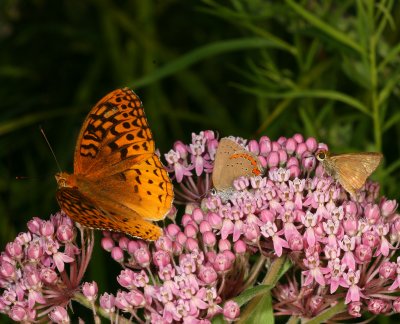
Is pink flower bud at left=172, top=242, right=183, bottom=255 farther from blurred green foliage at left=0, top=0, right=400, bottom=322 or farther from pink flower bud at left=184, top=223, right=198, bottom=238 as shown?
blurred green foliage at left=0, top=0, right=400, bottom=322

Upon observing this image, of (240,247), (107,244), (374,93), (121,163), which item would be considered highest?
(374,93)

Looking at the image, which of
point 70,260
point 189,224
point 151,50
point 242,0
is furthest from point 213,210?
point 151,50

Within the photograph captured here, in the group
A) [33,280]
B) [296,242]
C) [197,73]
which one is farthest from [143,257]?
[197,73]

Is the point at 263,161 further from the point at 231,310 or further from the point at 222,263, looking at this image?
the point at 231,310

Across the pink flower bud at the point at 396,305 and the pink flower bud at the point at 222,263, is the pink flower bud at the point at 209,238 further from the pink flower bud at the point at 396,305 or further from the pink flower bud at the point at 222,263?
the pink flower bud at the point at 396,305

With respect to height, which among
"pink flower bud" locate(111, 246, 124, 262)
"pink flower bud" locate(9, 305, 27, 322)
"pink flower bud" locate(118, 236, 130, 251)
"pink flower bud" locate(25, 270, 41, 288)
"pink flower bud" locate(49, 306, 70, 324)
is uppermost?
"pink flower bud" locate(118, 236, 130, 251)

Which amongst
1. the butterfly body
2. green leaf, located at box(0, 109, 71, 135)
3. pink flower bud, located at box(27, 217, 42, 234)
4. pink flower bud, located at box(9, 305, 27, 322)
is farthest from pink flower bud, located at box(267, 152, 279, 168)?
green leaf, located at box(0, 109, 71, 135)

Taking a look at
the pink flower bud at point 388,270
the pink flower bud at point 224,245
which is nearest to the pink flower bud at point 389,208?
the pink flower bud at point 388,270
